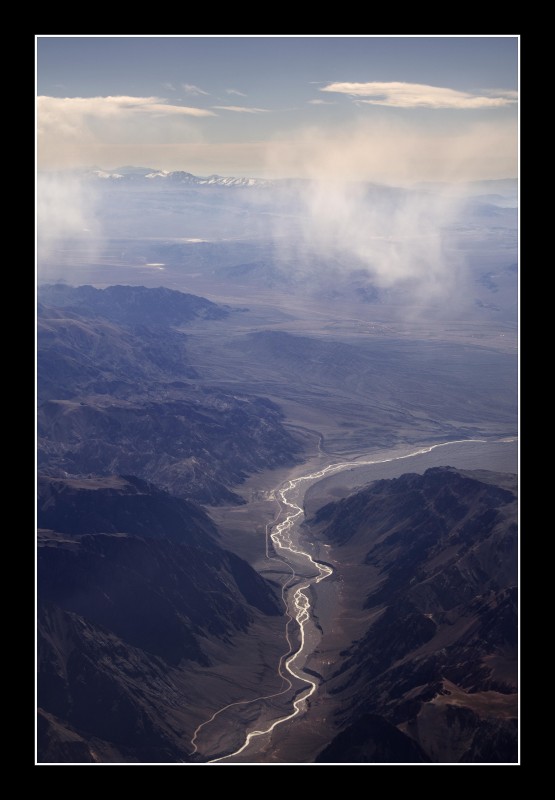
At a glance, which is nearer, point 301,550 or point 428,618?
point 428,618

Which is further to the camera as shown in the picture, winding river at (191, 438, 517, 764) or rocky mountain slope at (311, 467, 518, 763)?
winding river at (191, 438, 517, 764)

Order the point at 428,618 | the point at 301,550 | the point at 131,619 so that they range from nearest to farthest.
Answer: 1. the point at 428,618
2. the point at 131,619
3. the point at 301,550

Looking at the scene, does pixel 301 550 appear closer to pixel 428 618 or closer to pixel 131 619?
pixel 131 619

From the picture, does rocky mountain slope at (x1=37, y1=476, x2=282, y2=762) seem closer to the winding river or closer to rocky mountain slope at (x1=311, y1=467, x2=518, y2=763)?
the winding river

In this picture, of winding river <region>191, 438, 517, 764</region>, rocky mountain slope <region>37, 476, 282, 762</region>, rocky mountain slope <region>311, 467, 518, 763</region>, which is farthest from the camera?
winding river <region>191, 438, 517, 764</region>

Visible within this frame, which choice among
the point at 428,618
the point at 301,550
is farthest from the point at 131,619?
the point at 301,550

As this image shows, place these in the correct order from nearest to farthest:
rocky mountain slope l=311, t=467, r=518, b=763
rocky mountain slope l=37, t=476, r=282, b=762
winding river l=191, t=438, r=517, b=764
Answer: rocky mountain slope l=311, t=467, r=518, b=763 → rocky mountain slope l=37, t=476, r=282, b=762 → winding river l=191, t=438, r=517, b=764

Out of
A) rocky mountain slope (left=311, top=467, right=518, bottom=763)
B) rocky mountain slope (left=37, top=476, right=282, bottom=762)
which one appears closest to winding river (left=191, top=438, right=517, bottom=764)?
rocky mountain slope (left=37, top=476, right=282, bottom=762)
